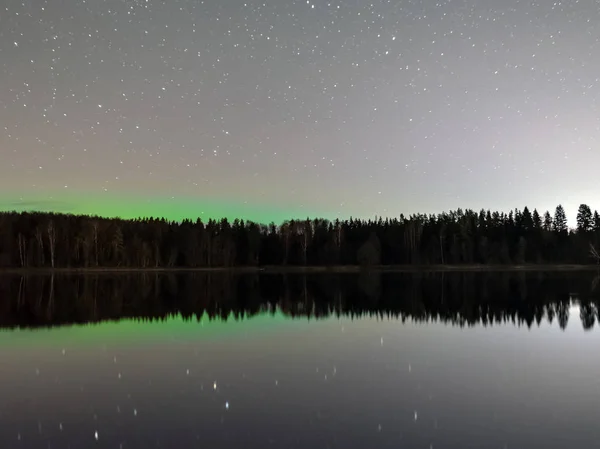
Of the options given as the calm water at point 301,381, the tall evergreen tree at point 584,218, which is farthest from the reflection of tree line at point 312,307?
the tall evergreen tree at point 584,218

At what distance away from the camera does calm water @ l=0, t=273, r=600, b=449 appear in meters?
11.4

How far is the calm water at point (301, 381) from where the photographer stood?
1140cm

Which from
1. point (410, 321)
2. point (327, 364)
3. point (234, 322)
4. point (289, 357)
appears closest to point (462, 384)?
point (327, 364)

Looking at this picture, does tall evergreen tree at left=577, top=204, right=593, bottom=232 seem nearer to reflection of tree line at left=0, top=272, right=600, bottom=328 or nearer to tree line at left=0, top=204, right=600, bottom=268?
tree line at left=0, top=204, right=600, bottom=268

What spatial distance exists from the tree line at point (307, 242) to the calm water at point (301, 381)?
100571 mm

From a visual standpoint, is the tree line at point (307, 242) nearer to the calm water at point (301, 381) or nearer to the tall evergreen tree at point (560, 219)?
the tall evergreen tree at point (560, 219)

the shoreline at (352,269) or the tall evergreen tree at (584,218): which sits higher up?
the tall evergreen tree at (584,218)

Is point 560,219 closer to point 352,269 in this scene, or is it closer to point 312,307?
point 352,269

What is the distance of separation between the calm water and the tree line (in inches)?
3959

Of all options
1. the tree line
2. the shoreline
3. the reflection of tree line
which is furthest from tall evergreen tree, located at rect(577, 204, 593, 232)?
the reflection of tree line

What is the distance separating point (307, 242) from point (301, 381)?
141095 millimetres

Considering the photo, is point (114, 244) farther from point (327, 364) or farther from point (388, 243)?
point (327, 364)

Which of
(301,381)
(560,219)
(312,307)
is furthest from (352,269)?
(301,381)

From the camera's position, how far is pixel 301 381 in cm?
1605
